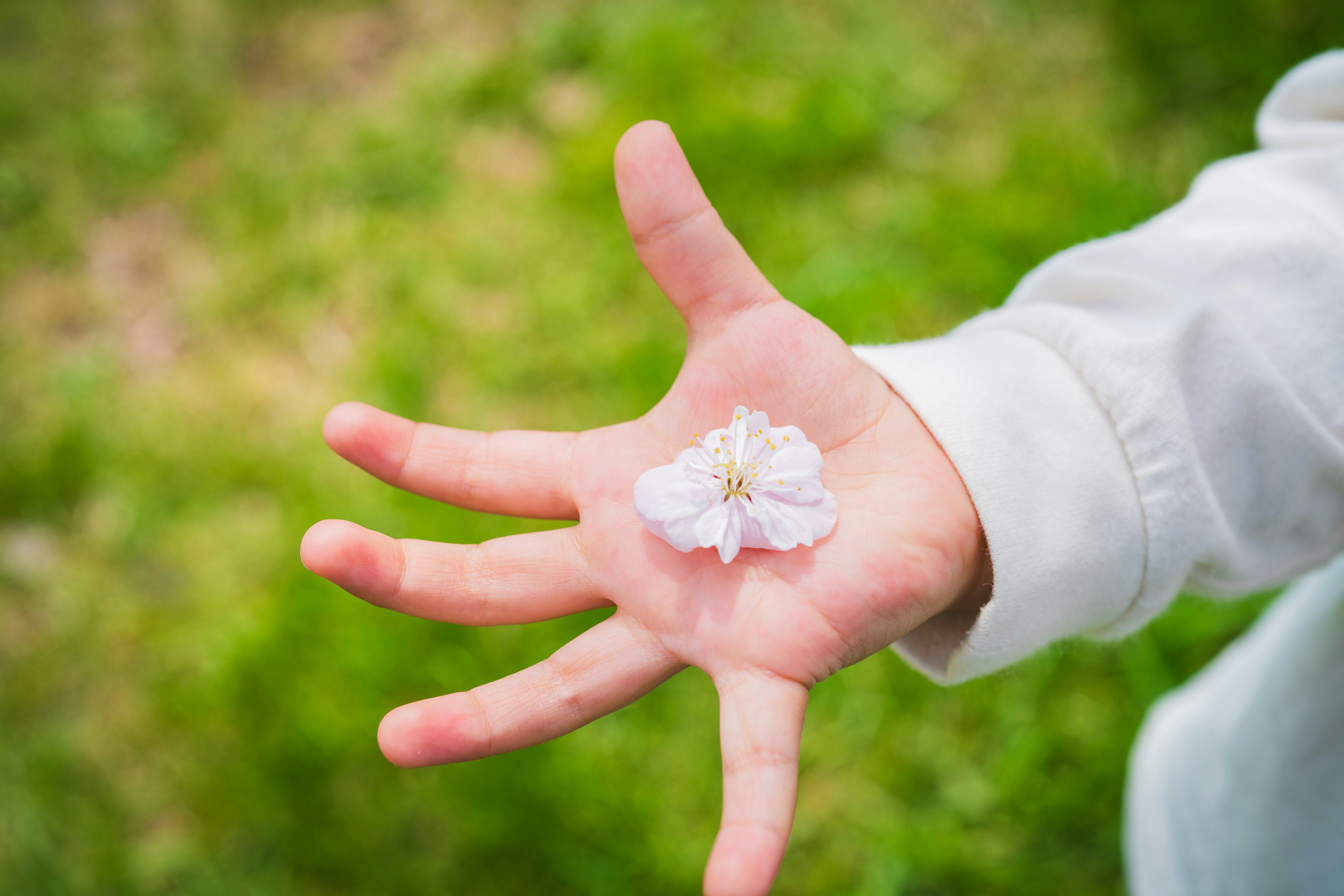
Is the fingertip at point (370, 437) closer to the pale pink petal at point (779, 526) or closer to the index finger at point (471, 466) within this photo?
the index finger at point (471, 466)

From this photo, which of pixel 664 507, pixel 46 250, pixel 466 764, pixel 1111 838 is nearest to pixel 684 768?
pixel 466 764

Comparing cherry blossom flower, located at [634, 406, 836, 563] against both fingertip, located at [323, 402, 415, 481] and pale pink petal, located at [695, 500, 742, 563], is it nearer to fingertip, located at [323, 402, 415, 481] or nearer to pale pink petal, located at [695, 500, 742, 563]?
pale pink petal, located at [695, 500, 742, 563]

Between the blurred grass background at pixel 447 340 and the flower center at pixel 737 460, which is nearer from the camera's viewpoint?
the flower center at pixel 737 460

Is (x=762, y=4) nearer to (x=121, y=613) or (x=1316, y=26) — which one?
(x=1316, y=26)

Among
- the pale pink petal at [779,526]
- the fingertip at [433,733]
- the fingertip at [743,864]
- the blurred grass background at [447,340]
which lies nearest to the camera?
the fingertip at [743,864]

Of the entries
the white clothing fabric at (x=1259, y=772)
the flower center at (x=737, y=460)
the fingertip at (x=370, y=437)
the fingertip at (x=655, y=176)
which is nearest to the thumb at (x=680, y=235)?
the fingertip at (x=655, y=176)
